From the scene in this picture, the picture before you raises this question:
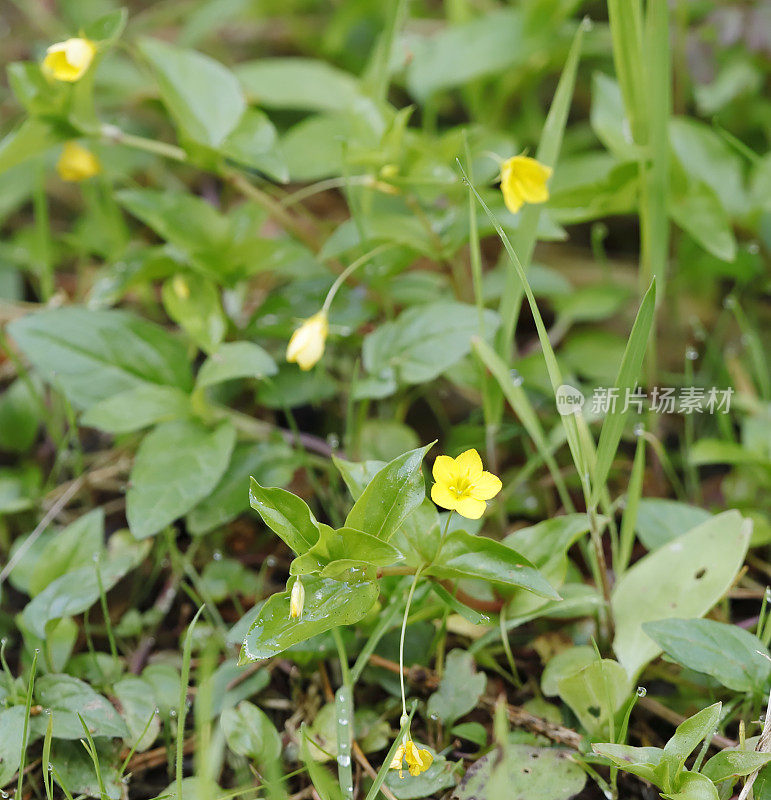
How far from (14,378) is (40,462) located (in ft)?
0.87

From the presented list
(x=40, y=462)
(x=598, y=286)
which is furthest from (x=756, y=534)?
(x=40, y=462)

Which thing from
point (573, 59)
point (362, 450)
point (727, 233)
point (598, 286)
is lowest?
point (362, 450)

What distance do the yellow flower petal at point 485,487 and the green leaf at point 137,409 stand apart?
0.60 meters

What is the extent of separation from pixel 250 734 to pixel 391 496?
417 mm

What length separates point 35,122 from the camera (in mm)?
1372

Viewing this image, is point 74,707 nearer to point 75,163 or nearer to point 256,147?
point 256,147

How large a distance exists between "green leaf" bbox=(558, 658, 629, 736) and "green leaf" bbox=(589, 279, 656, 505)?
228 mm

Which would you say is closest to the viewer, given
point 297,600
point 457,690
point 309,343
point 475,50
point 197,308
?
point 297,600

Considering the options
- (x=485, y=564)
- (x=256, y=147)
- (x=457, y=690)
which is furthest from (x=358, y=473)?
(x=256, y=147)

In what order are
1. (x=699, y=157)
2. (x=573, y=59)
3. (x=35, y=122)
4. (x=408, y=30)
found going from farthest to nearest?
(x=408, y=30)
(x=699, y=157)
(x=35, y=122)
(x=573, y=59)

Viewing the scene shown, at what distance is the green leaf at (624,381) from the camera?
100 centimetres

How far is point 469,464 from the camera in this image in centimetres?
98

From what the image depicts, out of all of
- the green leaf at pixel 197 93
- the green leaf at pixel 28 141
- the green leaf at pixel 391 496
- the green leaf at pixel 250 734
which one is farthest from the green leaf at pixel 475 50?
the green leaf at pixel 250 734

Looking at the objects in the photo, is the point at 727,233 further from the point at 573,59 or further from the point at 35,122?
the point at 35,122
